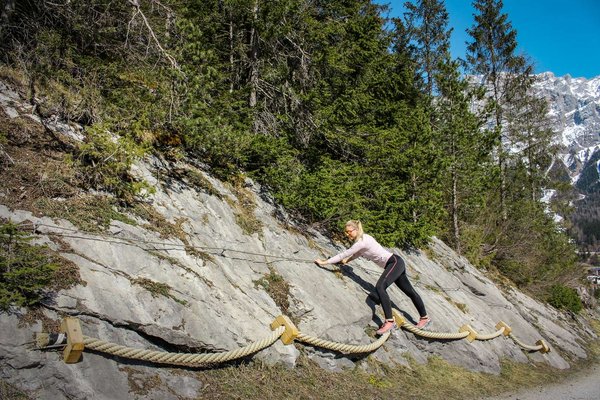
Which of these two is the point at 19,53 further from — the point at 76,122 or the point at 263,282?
the point at 263,282

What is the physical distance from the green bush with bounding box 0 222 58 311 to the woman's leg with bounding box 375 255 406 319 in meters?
4.81

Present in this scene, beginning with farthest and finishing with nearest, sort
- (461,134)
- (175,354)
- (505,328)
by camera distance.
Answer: (461,134) → (505,328) → (175,354)

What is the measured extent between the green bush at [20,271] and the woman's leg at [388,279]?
481 cm

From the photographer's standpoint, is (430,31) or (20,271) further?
(430,31)

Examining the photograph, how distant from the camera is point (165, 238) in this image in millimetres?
5500

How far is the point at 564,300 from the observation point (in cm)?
1833

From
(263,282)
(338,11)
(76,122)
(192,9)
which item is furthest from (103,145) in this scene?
(338,11)

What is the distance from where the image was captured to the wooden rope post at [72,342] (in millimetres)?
3375

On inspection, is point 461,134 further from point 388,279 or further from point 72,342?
point 72,342

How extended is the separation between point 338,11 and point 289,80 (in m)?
3.12

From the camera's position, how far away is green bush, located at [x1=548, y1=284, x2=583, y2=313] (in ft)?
60.1

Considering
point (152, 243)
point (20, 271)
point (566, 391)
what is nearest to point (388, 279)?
point (152, 243)

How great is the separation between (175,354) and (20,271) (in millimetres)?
1580

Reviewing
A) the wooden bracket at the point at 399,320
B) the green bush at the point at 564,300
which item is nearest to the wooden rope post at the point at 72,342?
the wooden bracket at the point at 399,320
